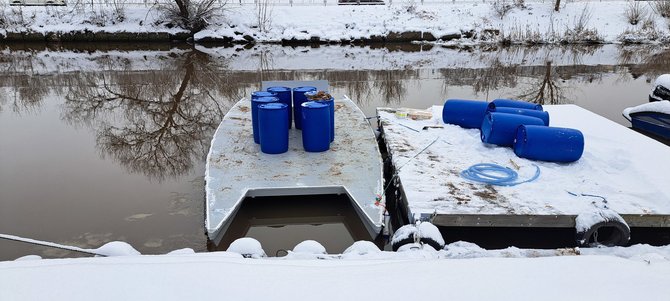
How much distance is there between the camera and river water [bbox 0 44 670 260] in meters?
5.19

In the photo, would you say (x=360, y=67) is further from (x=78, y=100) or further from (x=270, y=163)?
(x=270, y=163)

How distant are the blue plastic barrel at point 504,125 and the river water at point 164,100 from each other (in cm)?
258

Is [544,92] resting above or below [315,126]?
below

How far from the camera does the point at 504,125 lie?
19.9 ft

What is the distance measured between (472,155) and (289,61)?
1179cm

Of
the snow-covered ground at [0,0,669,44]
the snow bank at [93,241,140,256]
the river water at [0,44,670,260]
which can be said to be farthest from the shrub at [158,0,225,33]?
the snow bank at [93,241,140,256]

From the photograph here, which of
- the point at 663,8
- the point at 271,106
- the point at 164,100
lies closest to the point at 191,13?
the point at 164,100

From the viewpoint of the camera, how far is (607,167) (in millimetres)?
5609

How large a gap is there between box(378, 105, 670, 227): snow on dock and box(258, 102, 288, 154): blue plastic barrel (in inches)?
57.0

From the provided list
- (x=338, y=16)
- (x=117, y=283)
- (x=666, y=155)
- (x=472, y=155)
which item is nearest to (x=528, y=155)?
(x=472, y=155)

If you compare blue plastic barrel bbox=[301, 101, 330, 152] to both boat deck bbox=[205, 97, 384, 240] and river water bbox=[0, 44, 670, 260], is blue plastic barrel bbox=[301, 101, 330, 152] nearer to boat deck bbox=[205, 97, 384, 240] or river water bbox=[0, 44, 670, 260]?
boat deck bbox=[205, 97, 384, 240]

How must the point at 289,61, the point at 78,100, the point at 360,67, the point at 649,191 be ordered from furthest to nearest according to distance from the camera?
the point at 289,61
the point at 360,67
the point at 78,100
the point at 649,191

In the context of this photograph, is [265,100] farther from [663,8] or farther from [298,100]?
[663,8]

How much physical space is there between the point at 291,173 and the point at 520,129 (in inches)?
116
